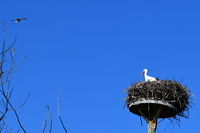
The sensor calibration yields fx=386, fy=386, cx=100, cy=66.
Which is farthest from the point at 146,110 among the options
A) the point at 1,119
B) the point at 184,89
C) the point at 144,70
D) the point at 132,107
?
the point at 1,119

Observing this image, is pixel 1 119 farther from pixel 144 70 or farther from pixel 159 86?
pixel 144 70

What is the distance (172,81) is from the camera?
13969mm

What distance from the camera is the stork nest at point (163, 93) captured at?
13484 millimetres

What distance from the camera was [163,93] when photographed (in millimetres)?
13469

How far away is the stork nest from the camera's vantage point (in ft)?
44.2

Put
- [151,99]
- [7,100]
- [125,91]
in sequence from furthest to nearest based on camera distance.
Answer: [125,91]
[151,99]
[7,100]

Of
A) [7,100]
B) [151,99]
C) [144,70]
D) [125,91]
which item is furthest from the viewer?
[144,70]

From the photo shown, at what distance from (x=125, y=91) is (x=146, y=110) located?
1.06 meters

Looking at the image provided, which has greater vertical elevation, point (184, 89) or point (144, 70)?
point (144, 70)

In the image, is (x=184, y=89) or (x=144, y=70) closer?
(x=184, y=89)

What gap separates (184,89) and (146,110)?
1.61 meters

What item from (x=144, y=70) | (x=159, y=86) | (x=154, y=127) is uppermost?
(x=144, y=70)

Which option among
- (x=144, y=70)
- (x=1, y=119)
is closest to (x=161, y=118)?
(x=144, y=70)

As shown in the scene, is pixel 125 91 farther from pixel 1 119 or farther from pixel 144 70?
pixel 1 119
